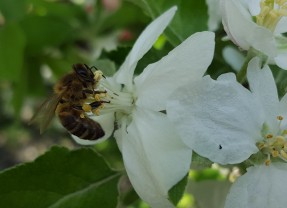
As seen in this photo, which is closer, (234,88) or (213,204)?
(234,88)

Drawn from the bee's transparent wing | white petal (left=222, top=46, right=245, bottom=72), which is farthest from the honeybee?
white petal (left=222, top=46, right=245, bottom=72)

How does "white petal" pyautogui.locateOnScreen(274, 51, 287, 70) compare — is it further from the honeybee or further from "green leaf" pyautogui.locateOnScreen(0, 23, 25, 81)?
"green leaf" pyautogui.locateOnScreen(0, 23, 25, 81)

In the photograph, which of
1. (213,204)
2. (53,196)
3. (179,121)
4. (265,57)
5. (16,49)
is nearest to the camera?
(179,121)

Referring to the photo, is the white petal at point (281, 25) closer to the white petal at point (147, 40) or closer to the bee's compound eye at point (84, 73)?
the white petal at point (147, 40)

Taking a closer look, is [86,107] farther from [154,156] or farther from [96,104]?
[154,156]

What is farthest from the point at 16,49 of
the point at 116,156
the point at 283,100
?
the point at 283,100

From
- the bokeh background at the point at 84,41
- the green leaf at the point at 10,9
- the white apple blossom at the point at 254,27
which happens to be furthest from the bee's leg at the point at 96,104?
the green leaf at the point at 10,9

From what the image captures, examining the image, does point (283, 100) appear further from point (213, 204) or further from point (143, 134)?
point (213, 204)
